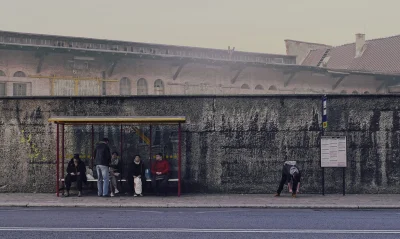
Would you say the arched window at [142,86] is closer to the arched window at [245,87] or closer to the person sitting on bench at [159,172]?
the arched window at [245,87]

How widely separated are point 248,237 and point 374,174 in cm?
985

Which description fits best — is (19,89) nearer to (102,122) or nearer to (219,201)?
(102,122)

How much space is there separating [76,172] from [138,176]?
178cm

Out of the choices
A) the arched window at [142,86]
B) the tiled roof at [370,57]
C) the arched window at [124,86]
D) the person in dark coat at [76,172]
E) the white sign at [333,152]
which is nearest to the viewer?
the person in dark coat at [76,172]

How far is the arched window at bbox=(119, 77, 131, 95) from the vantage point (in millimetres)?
37188

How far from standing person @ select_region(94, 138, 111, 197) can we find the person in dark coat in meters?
0.50

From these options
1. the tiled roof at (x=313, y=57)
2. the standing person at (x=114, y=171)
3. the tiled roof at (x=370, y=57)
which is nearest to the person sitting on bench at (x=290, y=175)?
the standing person at (x=114, y=171)

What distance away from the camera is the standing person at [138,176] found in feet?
59.6

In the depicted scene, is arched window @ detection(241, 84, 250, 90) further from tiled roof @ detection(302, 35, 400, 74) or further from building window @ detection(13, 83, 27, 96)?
building window @ detection(13, 83, 27, 96)

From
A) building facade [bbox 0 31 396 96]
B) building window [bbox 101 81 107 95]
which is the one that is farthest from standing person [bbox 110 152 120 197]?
building window [bbox 101 81 107 95]

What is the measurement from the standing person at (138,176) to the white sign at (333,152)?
5227 mm

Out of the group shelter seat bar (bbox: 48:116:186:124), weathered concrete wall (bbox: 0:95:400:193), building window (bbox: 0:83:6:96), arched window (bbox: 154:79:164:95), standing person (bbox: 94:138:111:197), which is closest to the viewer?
shelter seat bar (bbox: 48:116:186:124)

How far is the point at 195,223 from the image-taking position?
1184 centimetres

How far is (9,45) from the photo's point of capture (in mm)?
32031
